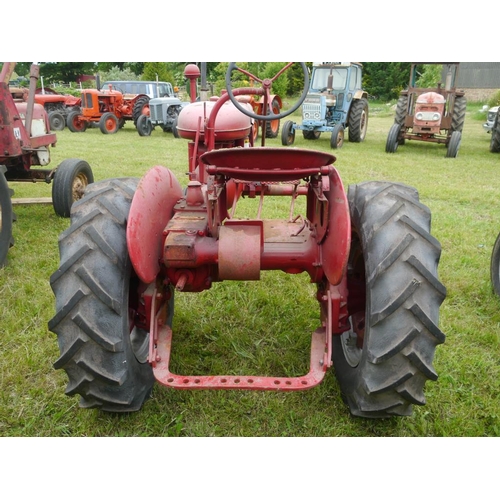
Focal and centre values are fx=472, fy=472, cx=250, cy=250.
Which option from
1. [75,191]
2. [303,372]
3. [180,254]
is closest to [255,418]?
[303,372]

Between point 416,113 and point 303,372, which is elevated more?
point 416,113

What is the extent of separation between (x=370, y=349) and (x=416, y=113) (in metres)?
10.6

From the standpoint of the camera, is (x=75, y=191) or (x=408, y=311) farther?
(x=75, y=191)

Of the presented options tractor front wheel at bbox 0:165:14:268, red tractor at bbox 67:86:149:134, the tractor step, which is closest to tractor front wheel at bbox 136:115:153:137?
red tractor at bbox 67:86:149:134

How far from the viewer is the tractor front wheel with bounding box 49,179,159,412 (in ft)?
6.57

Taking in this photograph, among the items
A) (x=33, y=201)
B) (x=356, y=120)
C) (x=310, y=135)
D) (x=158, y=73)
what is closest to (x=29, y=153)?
(x=33, y=201)

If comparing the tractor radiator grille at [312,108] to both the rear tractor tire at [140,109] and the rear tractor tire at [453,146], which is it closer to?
the rear tractor tire at [453,146]

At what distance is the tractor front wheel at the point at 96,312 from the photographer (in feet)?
6.57

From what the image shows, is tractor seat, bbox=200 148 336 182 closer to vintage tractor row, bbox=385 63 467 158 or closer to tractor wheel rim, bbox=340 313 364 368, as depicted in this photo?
tractor wheel rim, bbox=340 313 364 368

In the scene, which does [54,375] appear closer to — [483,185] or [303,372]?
[303,372]

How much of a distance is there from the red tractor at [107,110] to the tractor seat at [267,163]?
47.4 ft

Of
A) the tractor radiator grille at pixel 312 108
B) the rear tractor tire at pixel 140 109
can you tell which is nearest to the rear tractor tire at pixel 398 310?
the tractor radiator grille at pixel 312 108

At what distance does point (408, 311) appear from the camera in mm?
1914

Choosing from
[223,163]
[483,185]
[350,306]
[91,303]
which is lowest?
[483,185]
